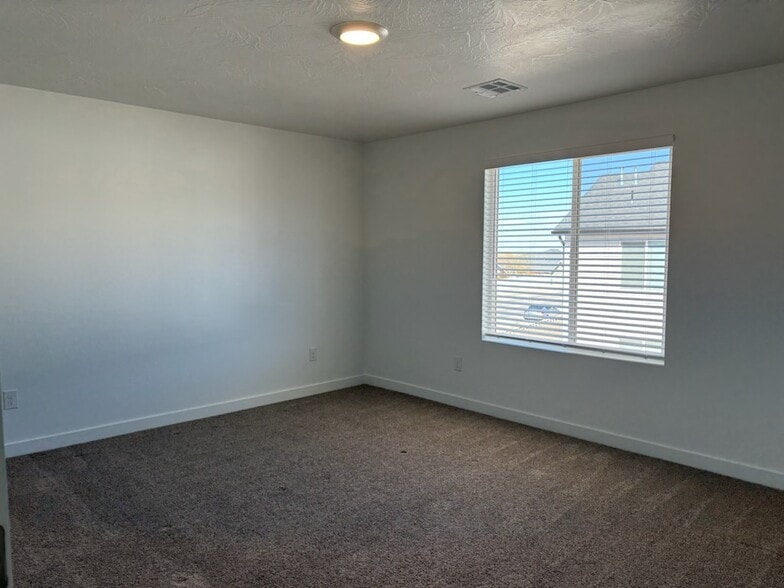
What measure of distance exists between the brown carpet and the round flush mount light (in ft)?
7.88

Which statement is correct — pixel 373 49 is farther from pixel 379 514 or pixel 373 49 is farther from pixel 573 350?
pixel 573 350

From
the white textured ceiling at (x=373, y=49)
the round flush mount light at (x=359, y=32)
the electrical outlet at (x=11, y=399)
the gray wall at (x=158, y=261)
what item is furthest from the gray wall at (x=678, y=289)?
the electrical outlet at (x=11, y=399)

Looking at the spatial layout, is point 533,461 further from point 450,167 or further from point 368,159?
point 368,159

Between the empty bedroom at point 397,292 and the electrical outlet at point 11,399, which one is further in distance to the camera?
the electrical outlet at point 11,399

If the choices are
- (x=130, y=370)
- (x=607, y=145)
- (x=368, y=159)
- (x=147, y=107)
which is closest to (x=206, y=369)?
(x=130, y=370)

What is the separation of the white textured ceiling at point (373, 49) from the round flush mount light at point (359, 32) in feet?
0.19

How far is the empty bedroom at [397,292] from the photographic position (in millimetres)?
2648

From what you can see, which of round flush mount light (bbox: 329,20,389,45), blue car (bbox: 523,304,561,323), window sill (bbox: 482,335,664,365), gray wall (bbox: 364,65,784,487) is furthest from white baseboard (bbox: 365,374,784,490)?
round flush mount light (bbox: 329,20,389,45)

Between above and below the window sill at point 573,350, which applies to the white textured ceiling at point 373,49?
above

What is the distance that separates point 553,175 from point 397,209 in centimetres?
162

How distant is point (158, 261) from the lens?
4402 millimetres

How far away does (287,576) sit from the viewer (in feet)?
7.98

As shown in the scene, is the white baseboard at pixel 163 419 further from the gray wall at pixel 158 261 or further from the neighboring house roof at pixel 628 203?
the neighboring house roof at pixel 628 203

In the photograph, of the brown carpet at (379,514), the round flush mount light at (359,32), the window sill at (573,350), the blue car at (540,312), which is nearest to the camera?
the brown carpet at (379,514)
